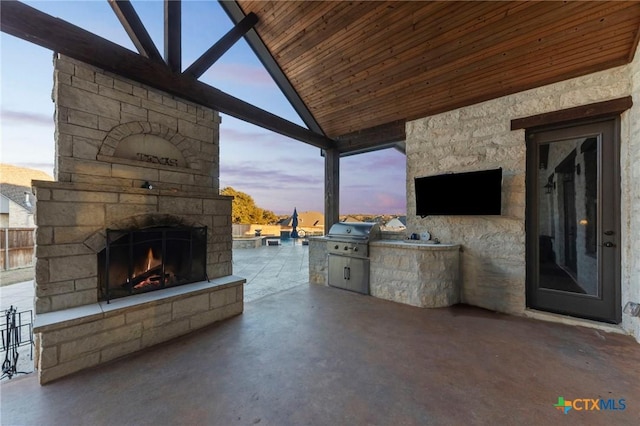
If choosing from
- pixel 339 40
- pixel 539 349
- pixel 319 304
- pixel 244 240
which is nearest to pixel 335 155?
pixel 339 40

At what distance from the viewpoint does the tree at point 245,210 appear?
521 inches

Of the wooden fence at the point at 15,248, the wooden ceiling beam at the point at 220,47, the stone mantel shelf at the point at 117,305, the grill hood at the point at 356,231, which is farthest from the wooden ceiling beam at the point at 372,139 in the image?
the wooden fence at the point at 15,248

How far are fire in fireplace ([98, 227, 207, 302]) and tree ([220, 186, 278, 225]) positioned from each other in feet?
33.7

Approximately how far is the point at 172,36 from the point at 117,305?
2.95m

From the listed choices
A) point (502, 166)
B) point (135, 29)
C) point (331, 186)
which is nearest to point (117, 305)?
point (135, 29)

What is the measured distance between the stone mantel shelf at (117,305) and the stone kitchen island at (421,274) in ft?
7.23

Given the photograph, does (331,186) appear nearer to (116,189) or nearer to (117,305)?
(116,189)

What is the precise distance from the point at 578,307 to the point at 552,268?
1.56ft

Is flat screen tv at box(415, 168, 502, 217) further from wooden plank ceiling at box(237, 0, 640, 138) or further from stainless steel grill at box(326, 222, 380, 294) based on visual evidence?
wooden plank ceiling at box(237, 0, 640, 138)

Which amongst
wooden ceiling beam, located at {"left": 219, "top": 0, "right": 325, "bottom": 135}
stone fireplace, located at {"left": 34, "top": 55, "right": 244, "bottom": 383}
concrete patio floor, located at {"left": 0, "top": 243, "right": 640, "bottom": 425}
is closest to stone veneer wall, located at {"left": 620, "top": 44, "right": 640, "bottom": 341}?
concrete patio floor, located at {"left": 0, "top": 243, "right": 640, "bottom": 425}

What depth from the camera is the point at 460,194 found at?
348 centimetres

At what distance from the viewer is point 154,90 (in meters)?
2.68

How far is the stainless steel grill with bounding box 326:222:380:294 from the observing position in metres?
3.96

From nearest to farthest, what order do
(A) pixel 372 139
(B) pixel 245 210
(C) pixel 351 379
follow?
(C) pixel 351 379 < (A) pixel 372 139 < (B) pixel 245 210
